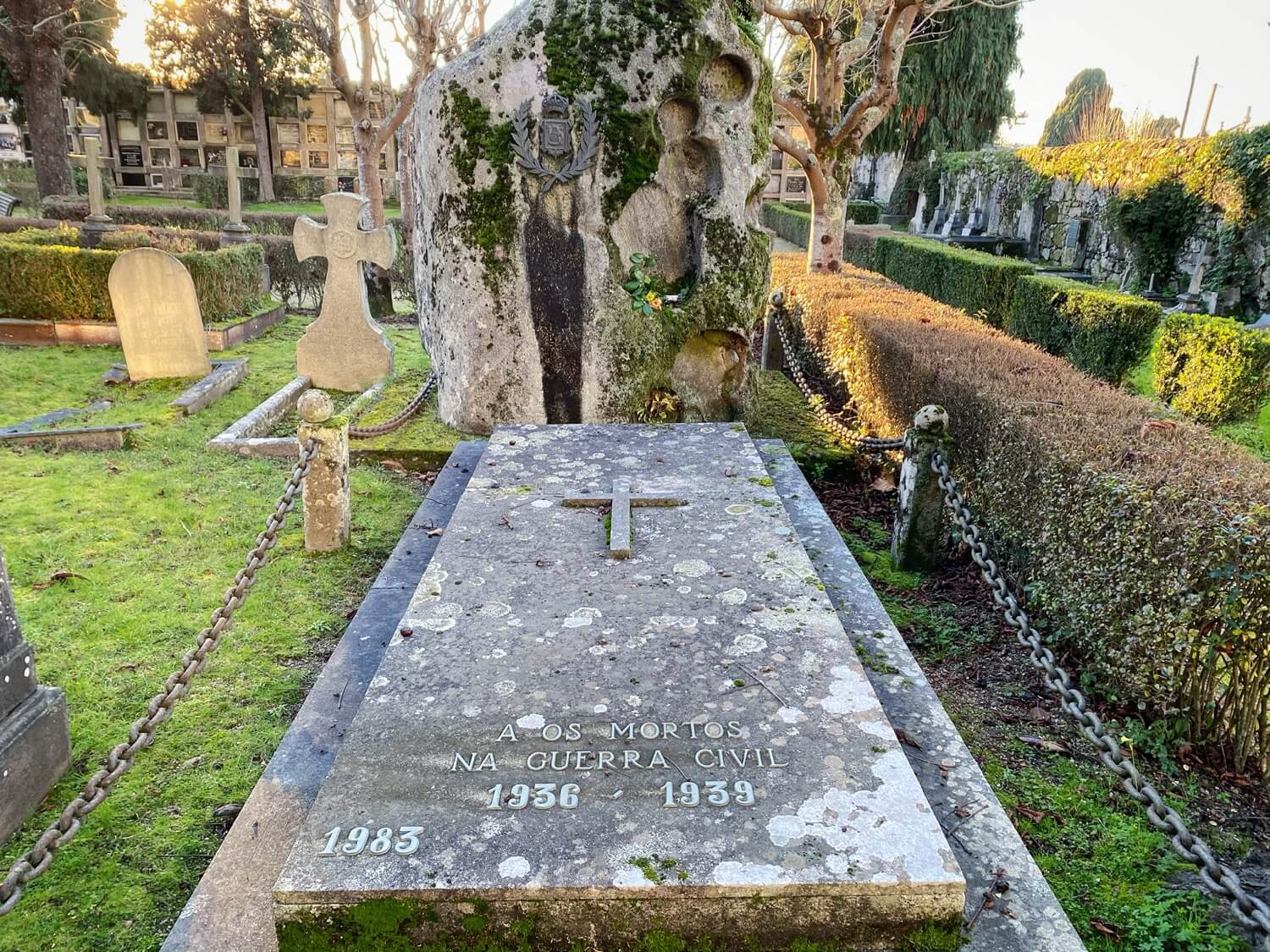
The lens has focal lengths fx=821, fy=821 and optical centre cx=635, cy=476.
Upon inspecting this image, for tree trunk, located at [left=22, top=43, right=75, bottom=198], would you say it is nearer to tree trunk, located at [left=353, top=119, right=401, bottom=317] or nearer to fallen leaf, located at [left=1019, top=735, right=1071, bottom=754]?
tree trunk, located at [left=353, top=119, right=401, bottom=317]

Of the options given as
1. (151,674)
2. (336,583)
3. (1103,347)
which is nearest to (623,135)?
(336,583)

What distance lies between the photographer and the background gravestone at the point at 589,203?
642 centimetres

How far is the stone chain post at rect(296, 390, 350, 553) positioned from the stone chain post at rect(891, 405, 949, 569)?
3719 mm

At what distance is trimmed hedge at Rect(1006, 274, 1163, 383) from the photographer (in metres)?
10.6

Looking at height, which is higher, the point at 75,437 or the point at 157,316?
the point at 157,316

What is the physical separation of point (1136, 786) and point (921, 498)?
293cm

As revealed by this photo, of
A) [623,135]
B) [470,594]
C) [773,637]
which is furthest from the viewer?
[623,135]

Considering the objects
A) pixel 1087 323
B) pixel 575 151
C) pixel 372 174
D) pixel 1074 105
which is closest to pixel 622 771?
pixel 575 151

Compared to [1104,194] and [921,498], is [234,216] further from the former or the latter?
[1104,194]

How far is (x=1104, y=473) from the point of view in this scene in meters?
4.00

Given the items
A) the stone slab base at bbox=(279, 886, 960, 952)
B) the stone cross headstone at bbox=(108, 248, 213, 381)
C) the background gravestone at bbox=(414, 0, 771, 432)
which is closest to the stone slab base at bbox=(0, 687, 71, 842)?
the stone slab base at bbox=(279, 886, 960, 952)

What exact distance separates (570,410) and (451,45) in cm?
1321

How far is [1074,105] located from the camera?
3316 cm

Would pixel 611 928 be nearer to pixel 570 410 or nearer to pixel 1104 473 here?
pixel 1104 473
